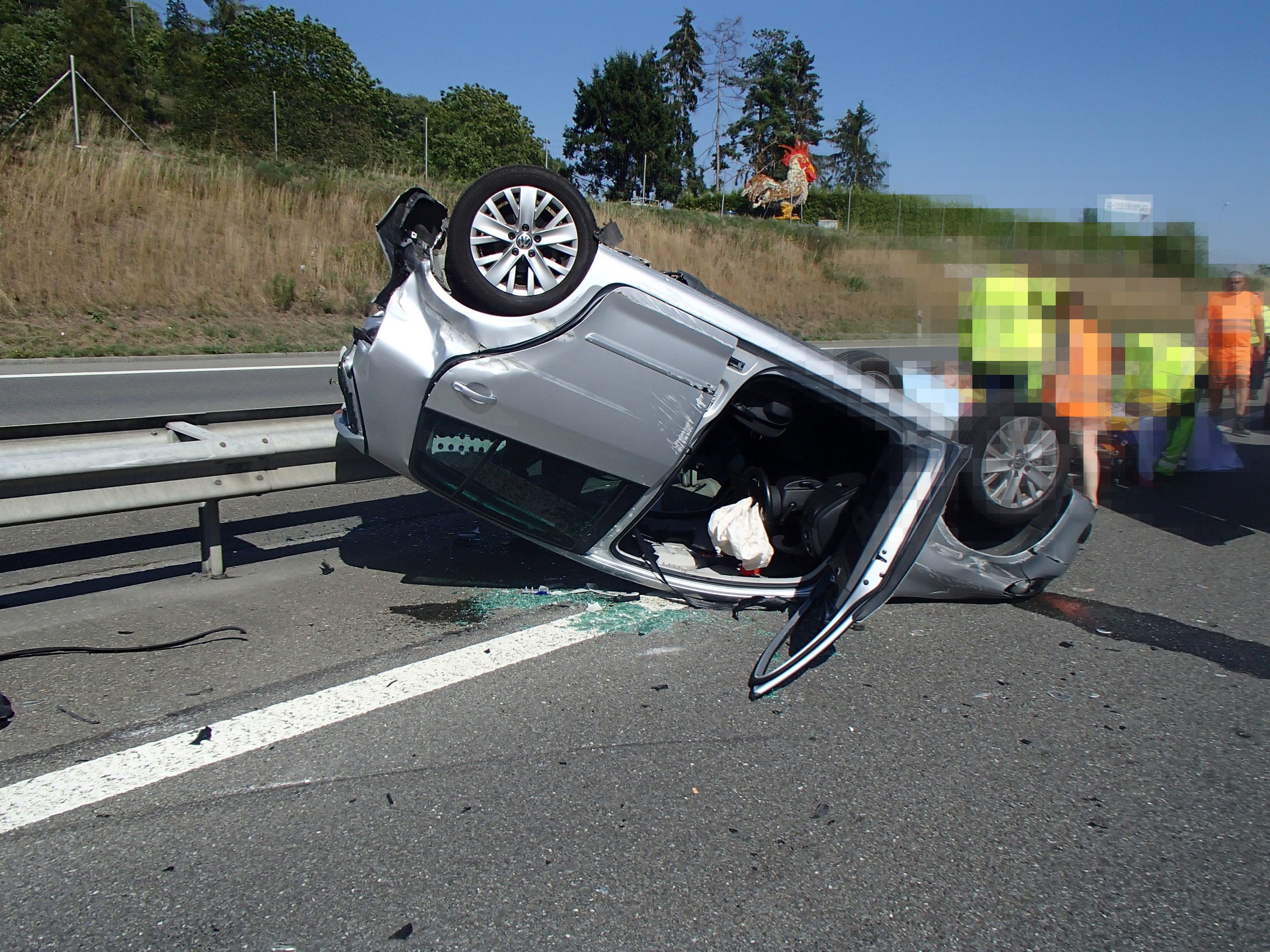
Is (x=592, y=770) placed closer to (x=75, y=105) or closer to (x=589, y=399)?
(x=589, y=399)

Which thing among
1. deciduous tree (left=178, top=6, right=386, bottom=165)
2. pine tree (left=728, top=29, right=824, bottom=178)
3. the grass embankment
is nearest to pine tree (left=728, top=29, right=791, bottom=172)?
pine tree (left=728, top=29, right=824, bottom=178)

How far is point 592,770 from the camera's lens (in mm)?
2924

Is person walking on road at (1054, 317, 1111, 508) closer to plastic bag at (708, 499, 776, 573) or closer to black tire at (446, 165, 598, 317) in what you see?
plastic bag at (708, 499, 776, 573)

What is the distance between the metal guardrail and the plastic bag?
1738 millimetres

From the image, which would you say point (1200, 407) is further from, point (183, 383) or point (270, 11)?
point (270, 11)

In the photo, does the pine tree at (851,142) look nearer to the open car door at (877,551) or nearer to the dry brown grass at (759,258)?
the dry brown grass at (759,258)

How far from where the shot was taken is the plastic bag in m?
4.25

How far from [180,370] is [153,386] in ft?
5.15

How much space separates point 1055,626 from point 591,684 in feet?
7.59

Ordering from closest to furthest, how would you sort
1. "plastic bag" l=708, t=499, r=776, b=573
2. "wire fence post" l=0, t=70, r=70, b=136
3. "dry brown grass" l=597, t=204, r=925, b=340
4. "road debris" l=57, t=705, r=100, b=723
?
"road debris" l=57, t=705, r=100, b=723
"plastic bag" l=708, t=499, r=776, b=573
"dry brown grass" l=597, t=204, r=925, b=340
"wire fence post" l=0, t=70, r=70, b=136

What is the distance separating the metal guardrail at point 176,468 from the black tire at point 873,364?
243 centimetres

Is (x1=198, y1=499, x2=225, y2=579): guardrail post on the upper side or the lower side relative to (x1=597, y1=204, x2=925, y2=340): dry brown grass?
lower

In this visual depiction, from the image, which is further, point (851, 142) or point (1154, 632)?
Answer: point (851, 142)

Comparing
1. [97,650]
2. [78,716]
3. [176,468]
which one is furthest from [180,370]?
[78,716]
